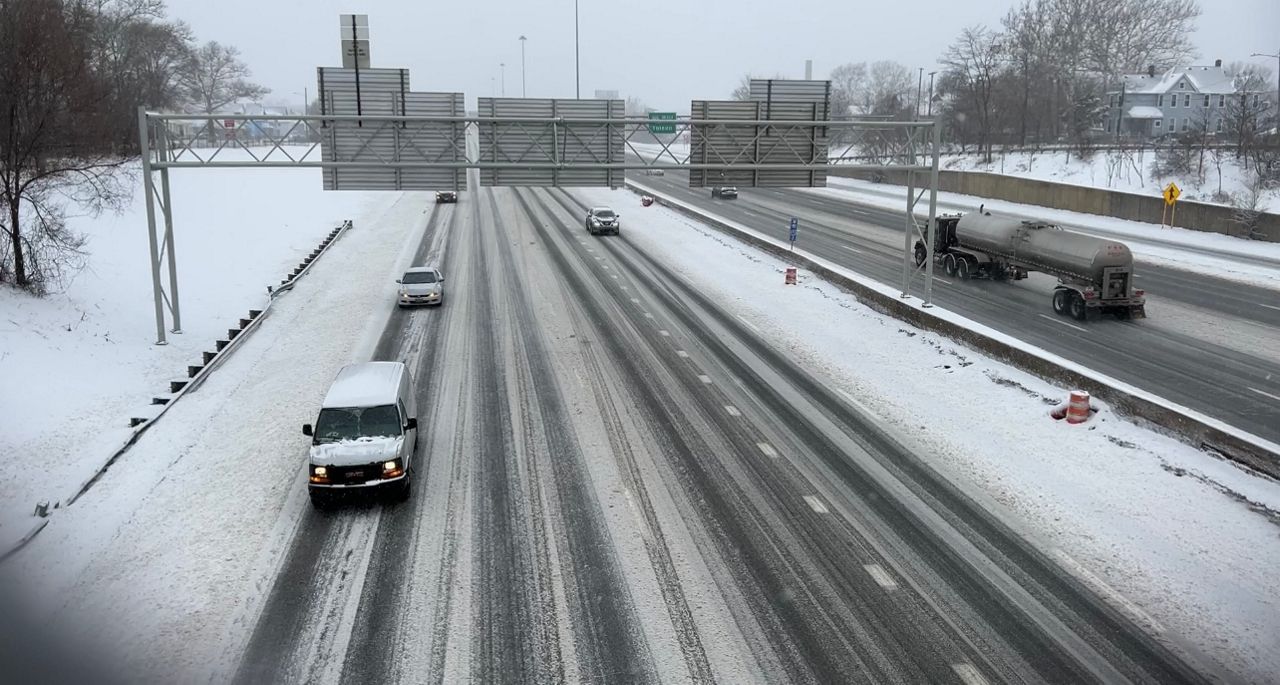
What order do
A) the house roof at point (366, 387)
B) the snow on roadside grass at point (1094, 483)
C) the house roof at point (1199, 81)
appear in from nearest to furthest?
the snow on roadside grass at point (1094, 483) < the house roof at point (366, 387) < the house roof at point (1199, 81)

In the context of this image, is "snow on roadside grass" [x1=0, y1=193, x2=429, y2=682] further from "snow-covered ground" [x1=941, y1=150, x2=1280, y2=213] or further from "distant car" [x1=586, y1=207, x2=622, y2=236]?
"snow-covered ground" [x1=941, y1=150, x2=1280, y2=213]

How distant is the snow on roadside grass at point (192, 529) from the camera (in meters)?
9.82

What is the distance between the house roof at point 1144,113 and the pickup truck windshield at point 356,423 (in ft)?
365

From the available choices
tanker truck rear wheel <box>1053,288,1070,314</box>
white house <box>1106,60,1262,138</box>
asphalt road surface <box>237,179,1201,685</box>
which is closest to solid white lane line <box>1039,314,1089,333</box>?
tanker truck rear wheel <box>1053,288,1070,314</box>

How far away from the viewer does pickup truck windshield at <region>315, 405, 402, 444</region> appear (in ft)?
45.6

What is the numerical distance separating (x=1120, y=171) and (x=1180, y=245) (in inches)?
995

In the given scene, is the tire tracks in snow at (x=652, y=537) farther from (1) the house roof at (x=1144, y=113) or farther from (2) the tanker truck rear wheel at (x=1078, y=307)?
(1) the house roof at (x=1144, y=113)

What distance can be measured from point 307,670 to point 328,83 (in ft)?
62.3

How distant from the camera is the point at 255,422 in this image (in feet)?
58.1

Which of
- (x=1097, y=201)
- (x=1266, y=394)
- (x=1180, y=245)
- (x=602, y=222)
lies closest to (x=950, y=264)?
(x=1180, y=245)

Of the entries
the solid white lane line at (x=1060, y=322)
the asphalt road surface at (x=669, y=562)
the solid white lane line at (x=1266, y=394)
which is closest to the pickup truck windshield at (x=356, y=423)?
the asphalt road surface at (x=669, y=562)

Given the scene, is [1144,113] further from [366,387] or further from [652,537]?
[366,387]

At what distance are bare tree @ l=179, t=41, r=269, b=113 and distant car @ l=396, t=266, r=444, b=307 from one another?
102 metres

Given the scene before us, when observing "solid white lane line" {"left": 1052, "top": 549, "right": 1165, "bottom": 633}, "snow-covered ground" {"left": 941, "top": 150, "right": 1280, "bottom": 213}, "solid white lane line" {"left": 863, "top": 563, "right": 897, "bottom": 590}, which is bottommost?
"solid white lane line" {"left": 1052, "top": 549, "right": 1165, "bottom": 633}
